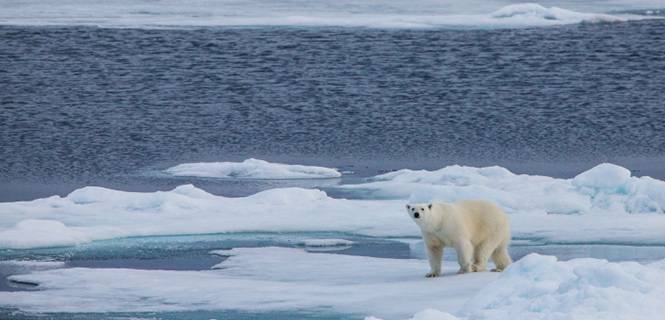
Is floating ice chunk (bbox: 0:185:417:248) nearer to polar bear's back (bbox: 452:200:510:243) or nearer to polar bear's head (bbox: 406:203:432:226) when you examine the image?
polar bear's back (bbox: 452:200:510:243)

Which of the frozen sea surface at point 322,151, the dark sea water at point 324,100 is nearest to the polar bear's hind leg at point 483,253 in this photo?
the frozen sea surface at point 322,151

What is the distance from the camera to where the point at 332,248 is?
31.8ft

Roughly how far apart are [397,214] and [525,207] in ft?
3.38

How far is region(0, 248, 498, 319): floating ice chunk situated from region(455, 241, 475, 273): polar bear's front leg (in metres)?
0.10

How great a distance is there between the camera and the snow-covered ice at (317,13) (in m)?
28.3

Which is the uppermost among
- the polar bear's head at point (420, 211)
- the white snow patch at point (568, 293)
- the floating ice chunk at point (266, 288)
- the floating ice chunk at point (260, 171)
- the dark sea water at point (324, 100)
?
the dark sea water at point (324, 100)

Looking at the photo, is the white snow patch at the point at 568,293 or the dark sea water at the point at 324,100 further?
the dark sea water at the point at 324,100

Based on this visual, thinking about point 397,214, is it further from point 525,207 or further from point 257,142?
point 257,142

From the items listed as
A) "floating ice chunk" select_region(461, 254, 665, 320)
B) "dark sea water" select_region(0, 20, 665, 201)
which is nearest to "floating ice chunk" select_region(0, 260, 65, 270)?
"floating ice chunk" select_region(461, 254, 665, 320)

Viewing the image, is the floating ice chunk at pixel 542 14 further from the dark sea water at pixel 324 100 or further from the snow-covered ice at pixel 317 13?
the dark sea water at pixel 324 100

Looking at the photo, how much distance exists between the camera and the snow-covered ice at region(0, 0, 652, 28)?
28312 millimetres

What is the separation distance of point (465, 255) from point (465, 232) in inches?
4.9

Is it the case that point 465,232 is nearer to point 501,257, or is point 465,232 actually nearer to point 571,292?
point 501,257

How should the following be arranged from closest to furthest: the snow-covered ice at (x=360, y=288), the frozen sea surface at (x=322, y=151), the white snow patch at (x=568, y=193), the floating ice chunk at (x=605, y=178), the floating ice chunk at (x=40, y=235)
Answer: the snow-covered ice at (x=360, y=288)
the frozen sea surface at (x=322, y=151)
the floating ice chunk at (x=40, y=235)
the white snow patch at (x=568, y=193)
the floating ice chunk at (x=605, y=178)
